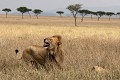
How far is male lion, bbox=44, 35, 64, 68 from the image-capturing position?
6586 mm

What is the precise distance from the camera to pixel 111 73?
257 inches

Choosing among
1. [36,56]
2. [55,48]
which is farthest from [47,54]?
[36,56]

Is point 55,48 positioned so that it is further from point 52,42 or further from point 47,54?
point 47,54

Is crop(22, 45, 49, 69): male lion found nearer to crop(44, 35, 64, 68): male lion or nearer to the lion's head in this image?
crop(44, 35, 64, 68): male lion

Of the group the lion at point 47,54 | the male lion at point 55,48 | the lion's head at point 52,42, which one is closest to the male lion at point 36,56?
the lion at point 47,54

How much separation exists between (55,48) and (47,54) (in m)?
0.38

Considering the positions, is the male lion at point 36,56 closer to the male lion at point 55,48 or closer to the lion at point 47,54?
the lion at point 47,54

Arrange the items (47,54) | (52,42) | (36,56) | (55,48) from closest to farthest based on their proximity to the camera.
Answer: (52,42)
(55,48)
(47,54)
(36,56)

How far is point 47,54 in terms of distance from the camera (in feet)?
23.0

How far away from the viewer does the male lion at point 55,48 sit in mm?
6586

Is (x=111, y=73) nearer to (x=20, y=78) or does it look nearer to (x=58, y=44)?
(x=58, y=44)

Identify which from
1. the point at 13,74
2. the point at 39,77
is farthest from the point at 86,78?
the point at 13,74

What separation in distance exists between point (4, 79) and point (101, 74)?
1824mm

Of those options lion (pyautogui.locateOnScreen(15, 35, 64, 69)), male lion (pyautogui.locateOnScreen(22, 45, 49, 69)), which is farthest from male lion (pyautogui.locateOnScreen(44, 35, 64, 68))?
male lion (pyautogui.locateOnScreen(22, 45, 49, 69))
